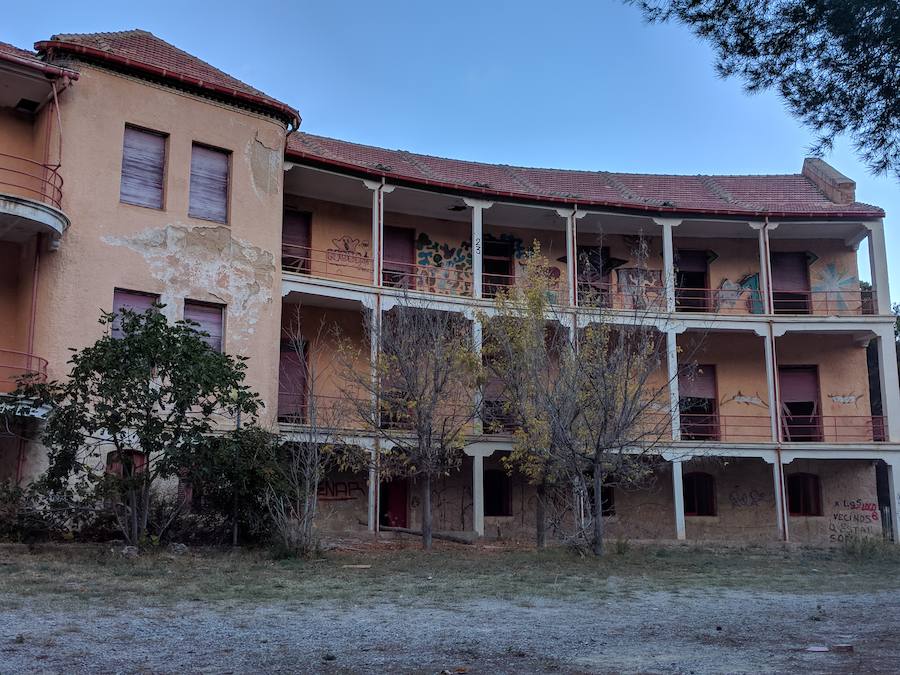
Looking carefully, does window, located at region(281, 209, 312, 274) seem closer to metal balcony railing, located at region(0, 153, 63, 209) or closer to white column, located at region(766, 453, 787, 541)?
metal balcony railing, located at region(0, 153, 63, 209)

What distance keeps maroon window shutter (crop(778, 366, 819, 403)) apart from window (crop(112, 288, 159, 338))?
16.0 metres

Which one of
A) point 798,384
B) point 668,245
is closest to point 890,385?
point 798,384

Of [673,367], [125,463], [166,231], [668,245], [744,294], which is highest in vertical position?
[668,245]

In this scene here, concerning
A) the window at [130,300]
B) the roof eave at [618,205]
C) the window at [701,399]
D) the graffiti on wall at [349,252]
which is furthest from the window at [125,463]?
the window at [701,399]

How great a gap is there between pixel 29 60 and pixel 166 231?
12.0 feet

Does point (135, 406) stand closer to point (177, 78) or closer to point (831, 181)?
point (177, 78)

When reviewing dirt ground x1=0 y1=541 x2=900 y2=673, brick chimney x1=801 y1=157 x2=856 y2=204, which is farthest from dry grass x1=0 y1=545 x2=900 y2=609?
brick chimney x1=801 y1=157 x2=856 y2=204

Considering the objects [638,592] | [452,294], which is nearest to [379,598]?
[638,592]

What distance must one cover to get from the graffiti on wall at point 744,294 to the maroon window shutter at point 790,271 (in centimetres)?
60

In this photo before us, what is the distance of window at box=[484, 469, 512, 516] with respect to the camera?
918 inches

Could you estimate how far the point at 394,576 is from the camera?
1241cm

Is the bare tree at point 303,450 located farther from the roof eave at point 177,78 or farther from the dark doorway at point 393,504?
the roof eave at point 177,78

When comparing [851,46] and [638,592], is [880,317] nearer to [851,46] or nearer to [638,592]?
[638,592]

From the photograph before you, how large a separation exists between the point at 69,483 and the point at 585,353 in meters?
8.61
